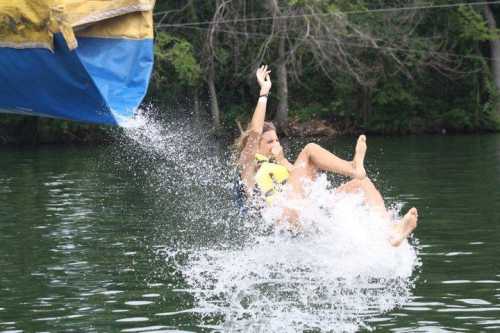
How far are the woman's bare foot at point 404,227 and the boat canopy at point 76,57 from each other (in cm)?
435

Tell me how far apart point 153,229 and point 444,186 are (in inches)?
242

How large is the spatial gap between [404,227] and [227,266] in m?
2.58

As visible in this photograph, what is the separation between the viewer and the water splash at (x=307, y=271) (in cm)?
912

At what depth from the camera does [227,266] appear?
1148 centimetres

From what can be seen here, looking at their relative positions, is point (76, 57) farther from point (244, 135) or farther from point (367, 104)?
point (367, 104)

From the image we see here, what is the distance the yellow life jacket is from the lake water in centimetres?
59

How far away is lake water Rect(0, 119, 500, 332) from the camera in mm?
9039

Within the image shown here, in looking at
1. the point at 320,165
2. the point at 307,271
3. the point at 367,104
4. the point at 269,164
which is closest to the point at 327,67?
the point at 367,104

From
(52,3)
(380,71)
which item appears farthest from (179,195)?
(380,71)

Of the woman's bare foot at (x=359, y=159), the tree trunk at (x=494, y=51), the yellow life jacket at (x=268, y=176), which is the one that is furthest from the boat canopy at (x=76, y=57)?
the tree trunk at (x=494, y=51)

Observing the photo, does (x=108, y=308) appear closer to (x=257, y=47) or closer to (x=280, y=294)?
(x=280, y=294)

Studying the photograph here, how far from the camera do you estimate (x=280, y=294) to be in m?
9.91

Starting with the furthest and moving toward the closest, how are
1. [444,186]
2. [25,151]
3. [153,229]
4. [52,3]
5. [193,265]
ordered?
[25,151] < [444,186] < [153,229] < [193,265] < [52,3]

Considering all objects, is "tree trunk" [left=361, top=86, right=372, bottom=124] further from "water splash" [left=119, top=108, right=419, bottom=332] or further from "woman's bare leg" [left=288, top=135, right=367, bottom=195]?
"woman's bare leg" [left=288, top=135, right=367, bottom=195]
